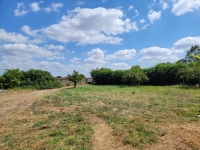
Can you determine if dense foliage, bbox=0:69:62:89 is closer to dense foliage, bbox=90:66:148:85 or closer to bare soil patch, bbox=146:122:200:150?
dense foliage, bbox=90:66:148:85

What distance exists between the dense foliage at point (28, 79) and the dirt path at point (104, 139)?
12712 mm

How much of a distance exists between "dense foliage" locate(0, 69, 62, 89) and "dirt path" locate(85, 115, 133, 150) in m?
12.7

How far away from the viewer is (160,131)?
3.30 metres

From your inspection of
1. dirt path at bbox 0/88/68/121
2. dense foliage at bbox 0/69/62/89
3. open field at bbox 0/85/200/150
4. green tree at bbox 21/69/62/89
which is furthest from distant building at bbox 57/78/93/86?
open field at bbox 0/85/200/150

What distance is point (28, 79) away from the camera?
A: 1506 cm

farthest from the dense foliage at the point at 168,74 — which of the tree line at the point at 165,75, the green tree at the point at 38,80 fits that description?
the green tree at the point at 38,80

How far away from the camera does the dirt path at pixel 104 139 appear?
270cm

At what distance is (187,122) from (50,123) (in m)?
3.81

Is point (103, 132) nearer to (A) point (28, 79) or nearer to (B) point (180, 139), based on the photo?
(B) point (180, 139)

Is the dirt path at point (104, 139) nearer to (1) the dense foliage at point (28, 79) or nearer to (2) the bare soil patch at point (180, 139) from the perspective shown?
(2) the bare soil patch at point (180, 139)

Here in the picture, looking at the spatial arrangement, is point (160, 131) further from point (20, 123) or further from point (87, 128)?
point (20, 123)

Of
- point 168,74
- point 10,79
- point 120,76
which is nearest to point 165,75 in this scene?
point 168,74

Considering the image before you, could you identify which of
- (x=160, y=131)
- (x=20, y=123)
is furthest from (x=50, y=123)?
(x=160, y=131)

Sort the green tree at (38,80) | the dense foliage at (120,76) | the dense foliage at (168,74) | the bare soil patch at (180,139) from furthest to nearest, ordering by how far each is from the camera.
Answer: the dense foliage at (120,76) < the green tree at (38,80) < the dense foliage at (168,74) < the bare soil patch at (180,139)
